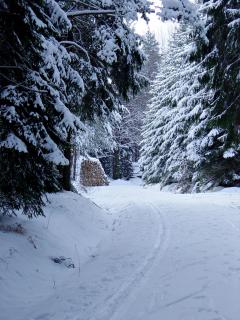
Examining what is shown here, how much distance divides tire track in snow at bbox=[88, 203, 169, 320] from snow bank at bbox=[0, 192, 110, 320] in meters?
0.95

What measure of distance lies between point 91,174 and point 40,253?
2547 cm

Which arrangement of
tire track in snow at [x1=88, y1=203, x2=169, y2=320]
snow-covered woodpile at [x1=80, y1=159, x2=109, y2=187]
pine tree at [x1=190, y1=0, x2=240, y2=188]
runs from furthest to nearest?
snow-covered woodpile at [x1=80, y1=159, x2=109, y2=187], pine tree at [x1=190, y1=0, x2=240, y2=188], tire track in snow at [x1=88, y1=203, x2=169, y2=320]

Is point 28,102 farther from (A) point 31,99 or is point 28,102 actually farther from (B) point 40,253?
(B) point 40,253

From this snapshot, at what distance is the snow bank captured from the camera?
5113 millimetres

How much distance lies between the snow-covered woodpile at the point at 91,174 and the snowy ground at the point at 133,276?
67.0 ft

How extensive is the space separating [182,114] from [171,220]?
43.0 feet

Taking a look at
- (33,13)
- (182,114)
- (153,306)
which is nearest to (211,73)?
(182,114)

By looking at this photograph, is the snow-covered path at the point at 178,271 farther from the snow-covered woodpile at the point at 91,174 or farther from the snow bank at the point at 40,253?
the snow-covered woodpile at the point at 91,174

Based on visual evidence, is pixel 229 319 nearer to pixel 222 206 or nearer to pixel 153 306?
pixel 153 306

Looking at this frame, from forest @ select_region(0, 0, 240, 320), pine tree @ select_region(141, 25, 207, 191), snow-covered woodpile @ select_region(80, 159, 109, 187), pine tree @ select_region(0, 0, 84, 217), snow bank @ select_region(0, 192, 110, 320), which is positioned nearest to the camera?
snow bank @ select_region(0, 192, 110, 320)

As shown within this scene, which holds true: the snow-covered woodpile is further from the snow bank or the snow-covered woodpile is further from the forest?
the snow bank

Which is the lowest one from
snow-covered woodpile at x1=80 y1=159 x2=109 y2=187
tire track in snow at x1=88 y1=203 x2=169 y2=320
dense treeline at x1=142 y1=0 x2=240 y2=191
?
tire track in snow at x1=88 y1=203 x2=169 y2=320

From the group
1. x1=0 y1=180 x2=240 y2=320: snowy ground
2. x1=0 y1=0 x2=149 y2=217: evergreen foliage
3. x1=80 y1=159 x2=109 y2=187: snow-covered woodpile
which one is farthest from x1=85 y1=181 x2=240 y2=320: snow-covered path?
x1=80 y1=159 x2=109 y2=187: snow-covered woodpile

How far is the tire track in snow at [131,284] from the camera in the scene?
4.58 m
